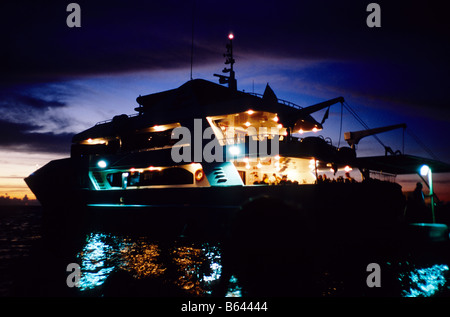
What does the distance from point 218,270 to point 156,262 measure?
229 cm

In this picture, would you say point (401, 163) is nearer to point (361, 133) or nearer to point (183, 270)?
point (361, 133)

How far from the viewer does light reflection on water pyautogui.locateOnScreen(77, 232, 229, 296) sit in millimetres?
7113

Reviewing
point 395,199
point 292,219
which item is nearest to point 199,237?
point 395,199

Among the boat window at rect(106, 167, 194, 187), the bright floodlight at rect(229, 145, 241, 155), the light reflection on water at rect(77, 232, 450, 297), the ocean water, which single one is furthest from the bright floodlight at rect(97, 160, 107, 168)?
the bright floodlight at rect(229, 145, 241, 155)

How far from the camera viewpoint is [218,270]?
321 inches

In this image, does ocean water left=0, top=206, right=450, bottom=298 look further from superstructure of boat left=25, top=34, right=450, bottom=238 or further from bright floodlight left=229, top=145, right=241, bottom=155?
bright floodlight left=229, top=145, right=241, bottom=155

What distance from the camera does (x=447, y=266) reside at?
884 centimetres

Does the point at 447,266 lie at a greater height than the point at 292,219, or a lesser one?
lesser

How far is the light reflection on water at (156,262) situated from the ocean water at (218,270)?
26 millimetres

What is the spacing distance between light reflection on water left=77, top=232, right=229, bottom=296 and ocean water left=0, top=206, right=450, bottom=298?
0.03 meters

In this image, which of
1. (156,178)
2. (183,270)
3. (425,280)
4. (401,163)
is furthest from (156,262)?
(401,163)
